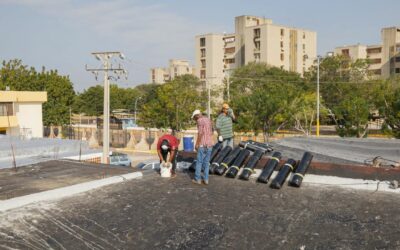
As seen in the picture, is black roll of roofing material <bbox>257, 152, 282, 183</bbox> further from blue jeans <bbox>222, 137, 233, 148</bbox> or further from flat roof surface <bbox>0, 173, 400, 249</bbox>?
blue jeans <bbox>222, 137, 233, 148</bbox>

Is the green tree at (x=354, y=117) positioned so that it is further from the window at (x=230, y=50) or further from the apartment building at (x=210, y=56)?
the window at (x=230, y=50)

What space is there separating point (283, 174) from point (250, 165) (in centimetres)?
97

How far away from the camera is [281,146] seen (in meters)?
11.7

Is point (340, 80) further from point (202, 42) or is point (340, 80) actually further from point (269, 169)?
point (269, 169)

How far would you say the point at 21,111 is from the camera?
34000mm

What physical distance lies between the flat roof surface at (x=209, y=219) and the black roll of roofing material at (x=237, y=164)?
2.63 ft

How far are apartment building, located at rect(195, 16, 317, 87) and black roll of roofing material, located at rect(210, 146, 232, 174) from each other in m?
69.6

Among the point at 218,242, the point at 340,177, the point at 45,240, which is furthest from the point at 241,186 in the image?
the point at 45,240

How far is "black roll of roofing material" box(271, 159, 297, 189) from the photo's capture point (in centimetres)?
821

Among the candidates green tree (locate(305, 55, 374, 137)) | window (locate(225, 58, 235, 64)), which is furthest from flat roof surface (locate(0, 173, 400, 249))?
window (locate(225, 58, 235, 64))

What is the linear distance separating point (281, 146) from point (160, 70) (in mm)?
136468

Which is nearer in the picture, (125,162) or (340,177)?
(340,177)

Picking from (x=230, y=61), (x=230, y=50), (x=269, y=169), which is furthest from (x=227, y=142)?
(x=230, y=61)

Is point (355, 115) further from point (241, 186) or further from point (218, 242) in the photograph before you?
point (218, 242)
